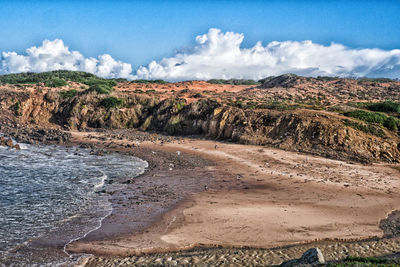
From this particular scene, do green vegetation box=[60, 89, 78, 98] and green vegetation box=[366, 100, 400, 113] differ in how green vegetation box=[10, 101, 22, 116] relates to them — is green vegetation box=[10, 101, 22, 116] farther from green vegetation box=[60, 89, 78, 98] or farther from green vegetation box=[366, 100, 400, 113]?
green vegetation box=[366, 100, 400, 113]

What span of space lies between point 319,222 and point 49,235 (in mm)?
11092

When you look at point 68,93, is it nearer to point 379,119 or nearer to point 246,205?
point 246,205

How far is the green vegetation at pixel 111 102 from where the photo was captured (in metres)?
42.5

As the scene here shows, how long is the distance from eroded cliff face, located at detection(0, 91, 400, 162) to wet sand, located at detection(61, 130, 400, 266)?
10.3 ft

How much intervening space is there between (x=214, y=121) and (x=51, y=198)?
72.9 ft

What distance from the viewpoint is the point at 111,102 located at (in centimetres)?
4262

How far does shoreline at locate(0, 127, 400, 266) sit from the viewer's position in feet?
32.6

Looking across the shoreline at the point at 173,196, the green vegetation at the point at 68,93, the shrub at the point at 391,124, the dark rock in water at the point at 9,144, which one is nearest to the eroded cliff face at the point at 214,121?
the green vegetation at the point at 68,93

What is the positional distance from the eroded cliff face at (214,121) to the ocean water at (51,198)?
1253cm

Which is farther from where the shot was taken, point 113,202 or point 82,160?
point 82,160

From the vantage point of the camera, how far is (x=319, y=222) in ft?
39.1

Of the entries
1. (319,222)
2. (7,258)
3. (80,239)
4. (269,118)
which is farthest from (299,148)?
(7,258)

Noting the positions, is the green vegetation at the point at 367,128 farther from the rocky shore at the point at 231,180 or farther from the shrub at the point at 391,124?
the shrub at the point at 391,124

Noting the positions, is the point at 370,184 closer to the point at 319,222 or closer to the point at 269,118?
the point at 319,222
